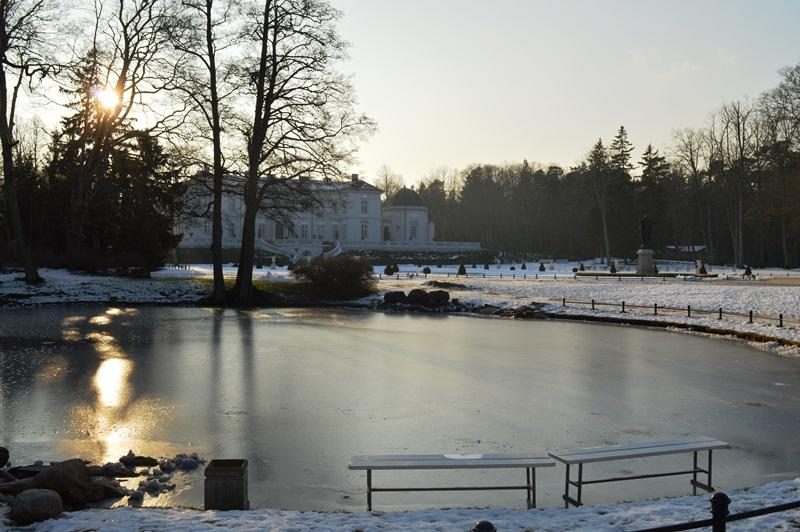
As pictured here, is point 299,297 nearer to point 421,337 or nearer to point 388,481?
point 421,337

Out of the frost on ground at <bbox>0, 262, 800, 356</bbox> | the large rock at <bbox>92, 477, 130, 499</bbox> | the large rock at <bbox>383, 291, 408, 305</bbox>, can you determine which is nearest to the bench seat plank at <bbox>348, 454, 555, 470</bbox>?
the large rock at <bbox>92, 477, 130, 499</bbox>

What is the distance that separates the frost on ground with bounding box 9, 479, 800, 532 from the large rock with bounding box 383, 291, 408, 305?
27500 mm

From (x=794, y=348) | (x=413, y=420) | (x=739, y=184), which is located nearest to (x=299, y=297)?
(x=794, y=348)

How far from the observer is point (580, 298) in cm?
3428

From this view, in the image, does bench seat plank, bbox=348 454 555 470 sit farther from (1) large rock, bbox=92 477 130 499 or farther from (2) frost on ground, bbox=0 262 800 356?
(2) frost on ground, bbox=0 262 800 356

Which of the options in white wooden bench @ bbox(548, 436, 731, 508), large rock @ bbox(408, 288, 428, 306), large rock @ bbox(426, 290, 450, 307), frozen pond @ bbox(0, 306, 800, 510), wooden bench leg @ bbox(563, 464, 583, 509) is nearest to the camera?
wooden bench leg @ bbox(563, 464, 583, 509)

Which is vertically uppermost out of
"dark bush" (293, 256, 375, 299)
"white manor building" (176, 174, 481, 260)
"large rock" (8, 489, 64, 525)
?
"white manor building" (176, 174, 481, 260)

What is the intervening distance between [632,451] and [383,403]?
5179 mm

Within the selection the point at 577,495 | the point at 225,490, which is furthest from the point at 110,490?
the point at 577,495

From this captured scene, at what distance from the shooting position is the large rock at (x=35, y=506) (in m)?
5.98

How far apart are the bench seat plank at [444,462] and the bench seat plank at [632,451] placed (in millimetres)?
288

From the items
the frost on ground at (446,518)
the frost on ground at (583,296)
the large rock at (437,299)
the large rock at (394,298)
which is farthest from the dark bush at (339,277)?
the frost on ground at (446,518)

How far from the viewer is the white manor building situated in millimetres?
84500

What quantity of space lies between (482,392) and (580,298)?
22.6 meters
